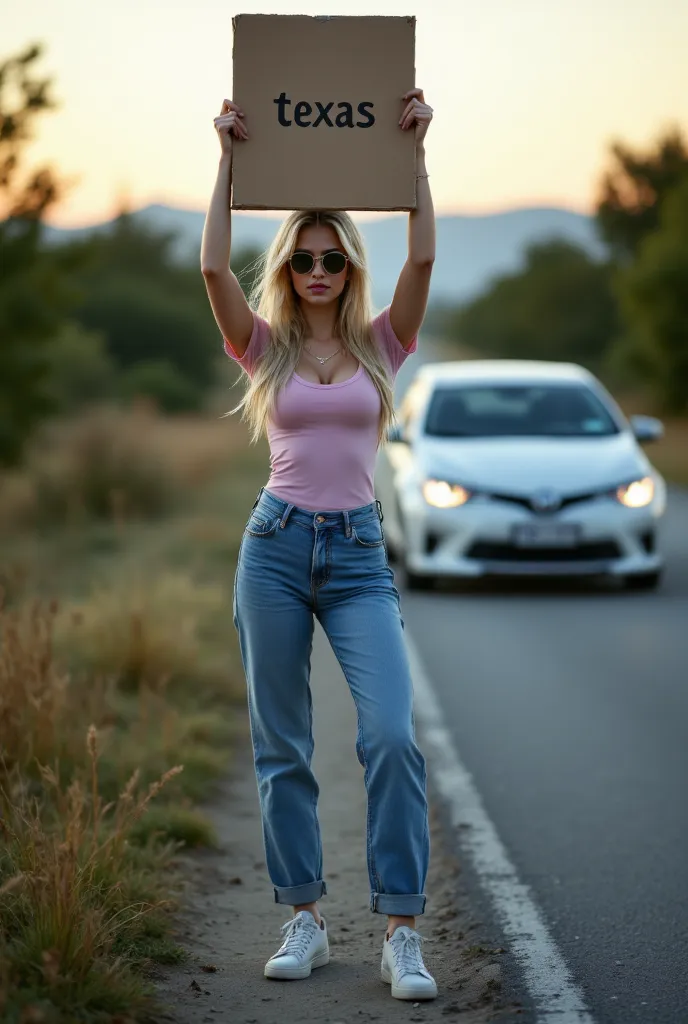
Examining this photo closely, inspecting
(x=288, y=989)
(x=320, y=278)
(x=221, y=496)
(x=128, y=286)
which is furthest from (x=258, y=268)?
(x=128, y=286)

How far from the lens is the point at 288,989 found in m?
4.42

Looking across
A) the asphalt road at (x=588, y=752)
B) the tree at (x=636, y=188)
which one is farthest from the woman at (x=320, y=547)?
the tree at (x=636, y=188)

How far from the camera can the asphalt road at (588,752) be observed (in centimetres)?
477

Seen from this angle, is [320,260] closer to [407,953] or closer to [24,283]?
[407,953]

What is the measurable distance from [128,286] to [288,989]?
67856 mm

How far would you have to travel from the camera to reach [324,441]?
446 centimetres

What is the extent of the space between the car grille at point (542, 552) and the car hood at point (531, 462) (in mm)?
398

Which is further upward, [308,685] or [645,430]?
[645,430]

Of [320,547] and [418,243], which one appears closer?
[320,547]

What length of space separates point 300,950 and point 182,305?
2663 inches

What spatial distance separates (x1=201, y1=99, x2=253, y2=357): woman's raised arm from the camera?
4.50m

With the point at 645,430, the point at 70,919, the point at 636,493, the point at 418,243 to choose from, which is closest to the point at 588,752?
the point at 418,243

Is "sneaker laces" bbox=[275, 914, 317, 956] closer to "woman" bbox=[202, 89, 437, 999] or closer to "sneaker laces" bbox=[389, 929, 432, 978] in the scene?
"woman" bbox=[202, 89, 437, 999]

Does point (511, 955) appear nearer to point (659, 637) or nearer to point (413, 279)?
point (413, 279)
